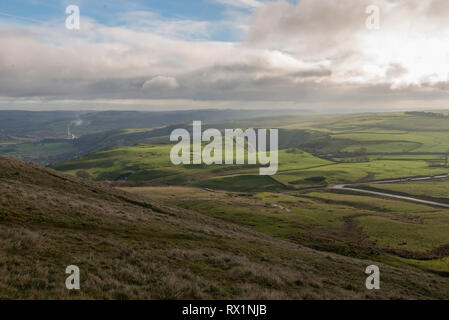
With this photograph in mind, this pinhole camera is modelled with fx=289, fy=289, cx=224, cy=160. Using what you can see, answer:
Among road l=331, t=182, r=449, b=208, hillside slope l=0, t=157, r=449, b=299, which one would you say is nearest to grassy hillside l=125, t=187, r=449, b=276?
road l=331, t=182, r=449, b=208

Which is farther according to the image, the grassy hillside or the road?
the road

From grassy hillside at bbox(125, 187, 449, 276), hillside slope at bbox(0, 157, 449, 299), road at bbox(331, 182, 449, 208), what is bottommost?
road at bbox(331, 182, 449, 208)

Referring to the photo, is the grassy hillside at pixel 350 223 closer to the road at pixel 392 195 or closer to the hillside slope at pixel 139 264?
the road at pixel 392 195

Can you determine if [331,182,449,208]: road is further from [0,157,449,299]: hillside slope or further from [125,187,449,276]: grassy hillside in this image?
[0,157,449,299]: hillside slope

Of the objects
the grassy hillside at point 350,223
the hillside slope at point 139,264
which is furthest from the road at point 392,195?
the hillside slope at point 139,264

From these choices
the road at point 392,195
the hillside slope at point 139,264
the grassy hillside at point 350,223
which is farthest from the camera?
the road at point 392,195

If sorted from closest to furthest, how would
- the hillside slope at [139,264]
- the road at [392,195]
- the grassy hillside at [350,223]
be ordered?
the hillside slope at [139,264] → the grassy hillside at [350,223] → the road at [392,195]

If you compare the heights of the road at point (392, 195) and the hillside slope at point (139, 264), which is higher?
the hillside slope at point (139, 264)

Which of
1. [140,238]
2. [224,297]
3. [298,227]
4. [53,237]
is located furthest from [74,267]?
[298,227]
